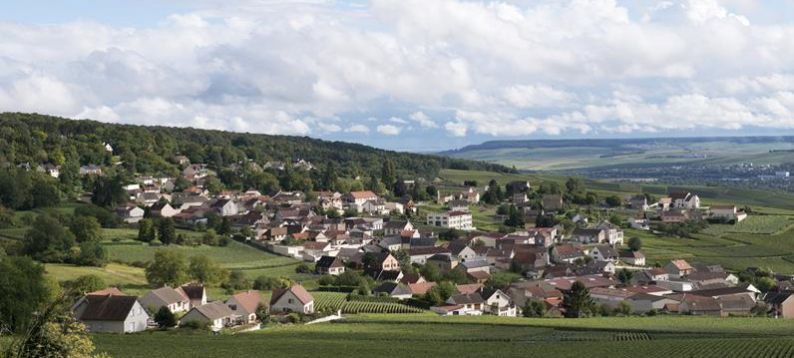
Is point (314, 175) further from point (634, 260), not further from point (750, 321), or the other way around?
point (750, 321)

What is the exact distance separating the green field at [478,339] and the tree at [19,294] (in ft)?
10.8

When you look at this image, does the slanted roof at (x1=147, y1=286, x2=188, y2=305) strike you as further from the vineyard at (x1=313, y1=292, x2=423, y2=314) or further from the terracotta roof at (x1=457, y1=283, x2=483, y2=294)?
the terracotta roof at (x1=457, y1=283, x2=483, y2=294)

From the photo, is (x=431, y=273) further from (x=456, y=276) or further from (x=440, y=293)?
(x=440, y=293)

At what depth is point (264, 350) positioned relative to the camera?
106ft

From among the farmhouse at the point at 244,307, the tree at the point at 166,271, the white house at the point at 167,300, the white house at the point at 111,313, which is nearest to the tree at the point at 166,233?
the tree at the point at 166,271

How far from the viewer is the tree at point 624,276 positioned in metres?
66.1

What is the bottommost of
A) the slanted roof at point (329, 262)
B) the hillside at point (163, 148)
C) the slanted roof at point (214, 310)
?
the slanted roof at point (329, 262)

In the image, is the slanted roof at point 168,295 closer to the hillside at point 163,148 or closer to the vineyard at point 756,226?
the vineyard at point 756,226

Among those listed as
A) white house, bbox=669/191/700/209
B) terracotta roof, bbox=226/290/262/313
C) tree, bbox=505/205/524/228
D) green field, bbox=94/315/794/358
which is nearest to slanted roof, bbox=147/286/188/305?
terracotta roof, bbox=226/290/262/313

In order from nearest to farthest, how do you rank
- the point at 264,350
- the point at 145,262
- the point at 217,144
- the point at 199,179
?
the point at 264,350 → the point at 145,262 → the point at 199,179 → the point at 217,144

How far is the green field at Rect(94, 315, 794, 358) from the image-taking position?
32344mm

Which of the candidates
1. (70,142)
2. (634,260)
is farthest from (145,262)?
(70,142)

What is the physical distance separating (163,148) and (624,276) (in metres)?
81.3

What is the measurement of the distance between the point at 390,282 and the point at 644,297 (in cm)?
1600
